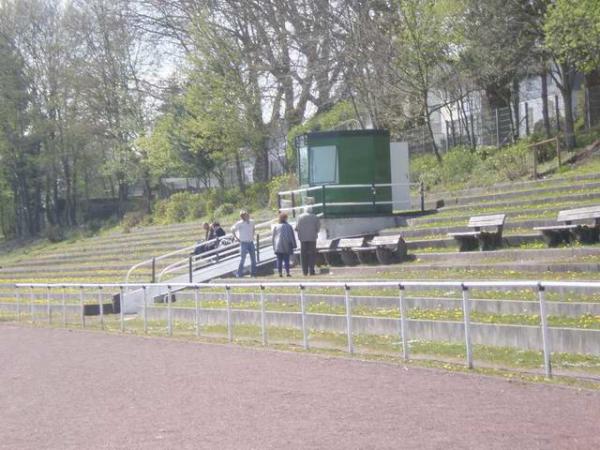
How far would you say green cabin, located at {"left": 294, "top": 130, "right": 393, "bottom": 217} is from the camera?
30.7 meters

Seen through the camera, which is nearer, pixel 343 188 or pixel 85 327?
pixel 85 327

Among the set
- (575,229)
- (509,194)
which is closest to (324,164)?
(509,194)

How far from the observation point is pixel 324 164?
102ft

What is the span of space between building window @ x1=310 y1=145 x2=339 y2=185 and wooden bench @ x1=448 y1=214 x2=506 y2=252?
25.3 ft

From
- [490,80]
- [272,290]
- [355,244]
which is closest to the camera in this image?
[272,290]

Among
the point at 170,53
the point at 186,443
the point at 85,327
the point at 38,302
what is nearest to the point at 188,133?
the point at 170,53

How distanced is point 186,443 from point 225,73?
140 feet

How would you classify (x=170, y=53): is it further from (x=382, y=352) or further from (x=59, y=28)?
(x=382, y=352)

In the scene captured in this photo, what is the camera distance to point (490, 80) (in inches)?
1521

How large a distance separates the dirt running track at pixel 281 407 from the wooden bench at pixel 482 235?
7.92 metres

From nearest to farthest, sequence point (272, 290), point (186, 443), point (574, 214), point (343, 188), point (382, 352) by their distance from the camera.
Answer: point (186, 443)
point (382, 352)
point (574, 214)
point (272, 290)
point (343, 188)

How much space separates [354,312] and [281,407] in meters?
5.83

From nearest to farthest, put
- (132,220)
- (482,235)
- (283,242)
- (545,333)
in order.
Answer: (545,333)
(482,235)
(283,242)
(132,220)

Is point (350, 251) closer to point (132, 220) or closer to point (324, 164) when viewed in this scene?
point (324, 164)
